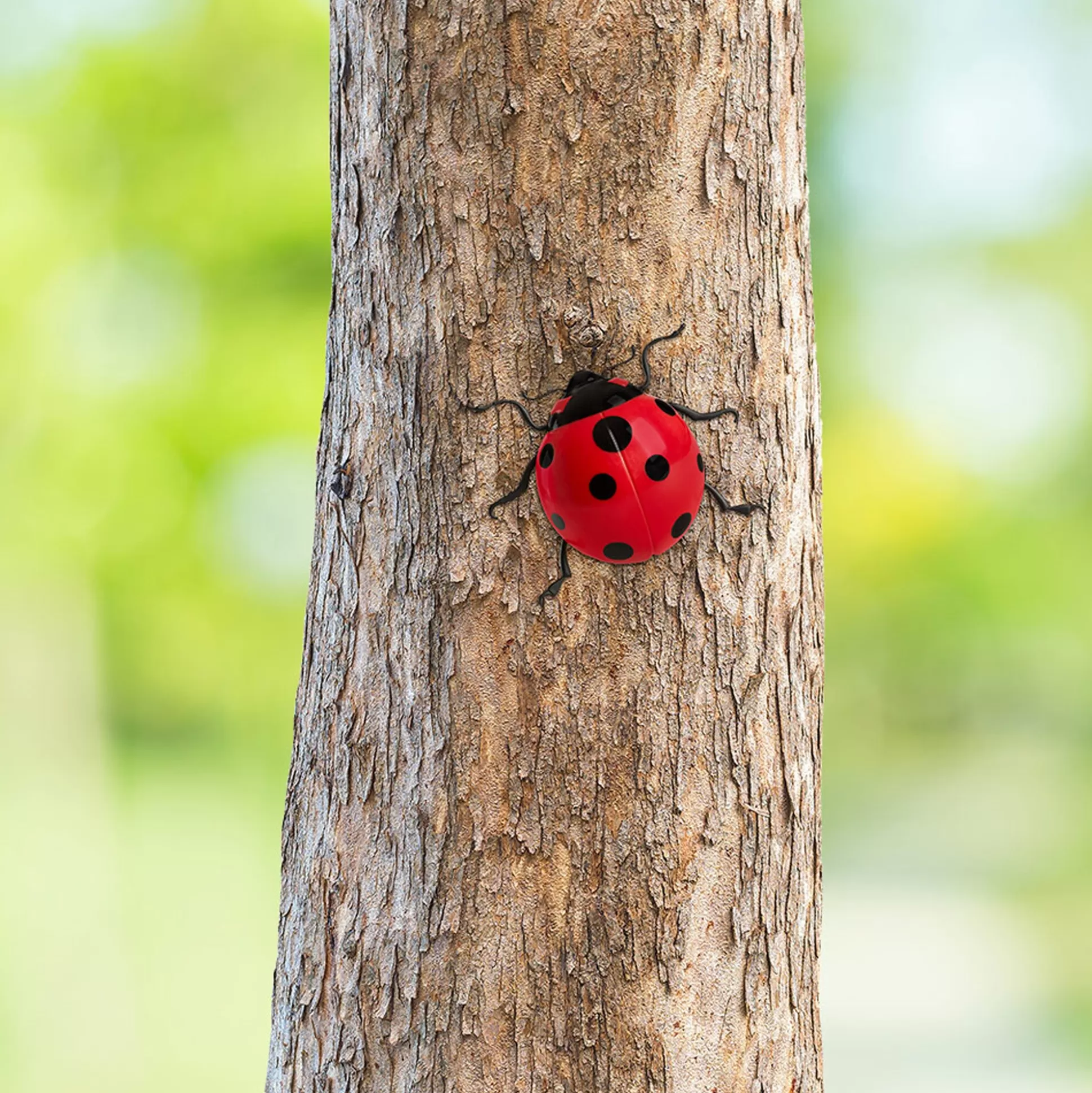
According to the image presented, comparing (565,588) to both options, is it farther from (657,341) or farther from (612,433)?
(657,341)

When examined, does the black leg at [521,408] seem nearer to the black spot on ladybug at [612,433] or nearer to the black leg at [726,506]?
the black spot on ladybug at [612,433]

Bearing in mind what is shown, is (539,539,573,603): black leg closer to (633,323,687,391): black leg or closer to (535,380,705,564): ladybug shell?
(535,380,705,564): ladybug shell

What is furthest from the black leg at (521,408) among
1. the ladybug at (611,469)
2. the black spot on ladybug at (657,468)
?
the black spot on ladybug at (657,468)

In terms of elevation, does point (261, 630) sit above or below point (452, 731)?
above

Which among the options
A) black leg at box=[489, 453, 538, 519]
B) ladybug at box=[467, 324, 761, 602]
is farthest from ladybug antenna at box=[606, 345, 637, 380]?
black leg at box=[489, 453, 538, 519]

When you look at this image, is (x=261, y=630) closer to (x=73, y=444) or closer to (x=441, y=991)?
(x=73, y=444)

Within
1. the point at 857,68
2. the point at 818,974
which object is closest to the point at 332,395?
the point at 818,974
